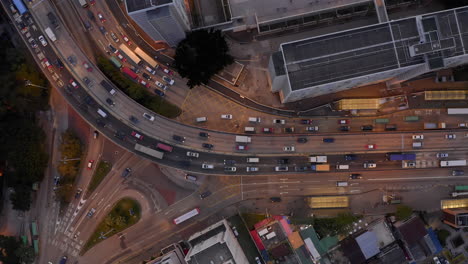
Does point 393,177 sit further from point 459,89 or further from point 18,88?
point 18,88

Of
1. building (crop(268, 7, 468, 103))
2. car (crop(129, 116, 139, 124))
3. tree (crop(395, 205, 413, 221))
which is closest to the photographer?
building (crop(268, 7, 468, 103))

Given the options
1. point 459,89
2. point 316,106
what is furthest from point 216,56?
point 459,89

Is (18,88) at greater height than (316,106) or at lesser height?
greater

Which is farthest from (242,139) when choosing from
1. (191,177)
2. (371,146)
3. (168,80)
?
(371,146)

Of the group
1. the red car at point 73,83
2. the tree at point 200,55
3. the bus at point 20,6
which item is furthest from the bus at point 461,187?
the bus at point 20,6

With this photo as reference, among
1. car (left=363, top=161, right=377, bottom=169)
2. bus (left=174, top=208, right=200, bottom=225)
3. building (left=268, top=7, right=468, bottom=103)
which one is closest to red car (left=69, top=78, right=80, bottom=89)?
bus (left=174, top=208, right=200, bottom=225)

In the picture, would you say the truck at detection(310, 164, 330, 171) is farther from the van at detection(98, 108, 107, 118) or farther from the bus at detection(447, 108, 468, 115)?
the van at detection(98, 108, 107, 118)
